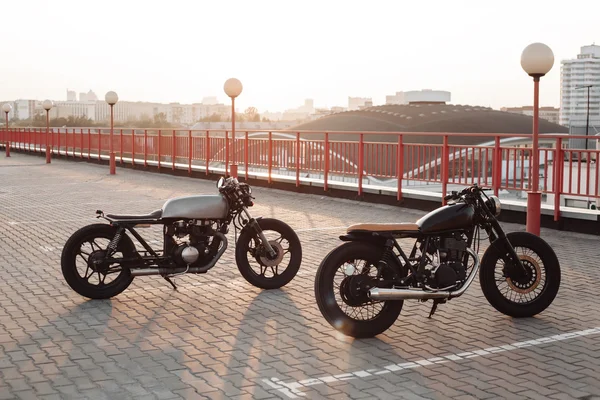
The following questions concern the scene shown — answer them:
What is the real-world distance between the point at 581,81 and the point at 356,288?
5779 inches

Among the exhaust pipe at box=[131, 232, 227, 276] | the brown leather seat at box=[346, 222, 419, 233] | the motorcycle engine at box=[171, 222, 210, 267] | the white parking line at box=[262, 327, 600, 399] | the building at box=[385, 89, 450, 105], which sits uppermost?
the building at box=[385, 89, 450, 105]

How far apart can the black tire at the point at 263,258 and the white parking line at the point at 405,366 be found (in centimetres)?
254

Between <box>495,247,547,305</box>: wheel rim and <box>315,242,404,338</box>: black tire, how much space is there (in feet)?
4.05

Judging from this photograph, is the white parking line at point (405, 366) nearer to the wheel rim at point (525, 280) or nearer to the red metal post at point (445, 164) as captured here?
the wheel rim at point (525, 280)

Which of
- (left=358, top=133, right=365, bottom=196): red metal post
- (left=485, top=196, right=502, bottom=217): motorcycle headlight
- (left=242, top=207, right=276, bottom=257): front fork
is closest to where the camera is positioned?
(left=485, top=196, right=502, bottom=217): motorcycle headlight

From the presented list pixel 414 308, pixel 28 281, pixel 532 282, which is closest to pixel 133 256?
pixel 28 281

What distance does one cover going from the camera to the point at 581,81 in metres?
144

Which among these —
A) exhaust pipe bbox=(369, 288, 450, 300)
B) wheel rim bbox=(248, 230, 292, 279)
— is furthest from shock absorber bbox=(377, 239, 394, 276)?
wheel rim bbox=(248, 230, 292, 279)

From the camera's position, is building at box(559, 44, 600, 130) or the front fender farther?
building at box(559, 44, 600, 130)

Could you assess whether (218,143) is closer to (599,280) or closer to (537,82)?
(537,82)

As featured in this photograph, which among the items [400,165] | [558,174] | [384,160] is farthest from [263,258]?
[384,160]

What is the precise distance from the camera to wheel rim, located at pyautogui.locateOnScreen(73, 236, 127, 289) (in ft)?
24.1

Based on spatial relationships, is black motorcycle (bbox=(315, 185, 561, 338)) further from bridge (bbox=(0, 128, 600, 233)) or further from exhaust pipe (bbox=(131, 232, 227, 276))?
bridge (bbox=(0, 128, 600, 233))

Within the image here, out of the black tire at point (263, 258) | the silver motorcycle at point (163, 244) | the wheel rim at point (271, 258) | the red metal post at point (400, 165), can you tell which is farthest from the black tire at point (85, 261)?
the red metal post at point (400, 165)
